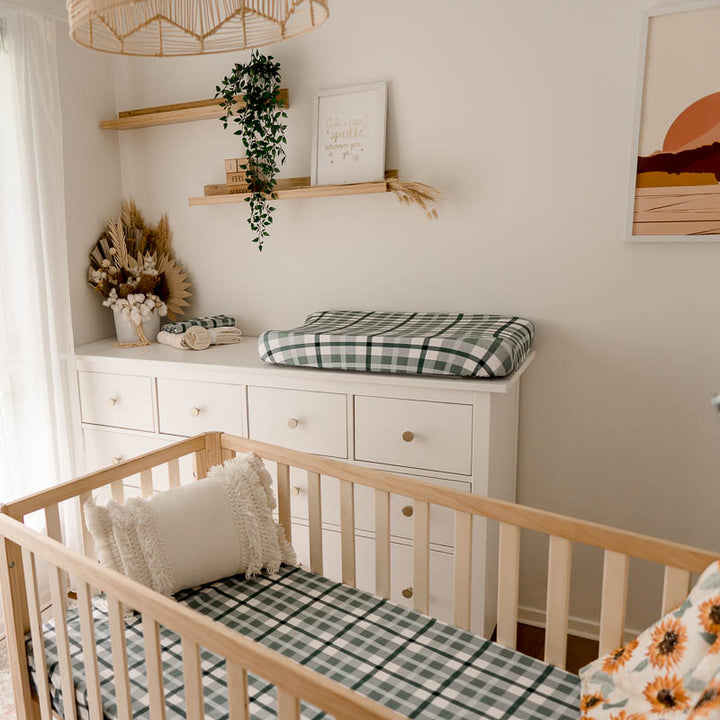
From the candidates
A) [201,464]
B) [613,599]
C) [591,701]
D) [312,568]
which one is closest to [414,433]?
[312,568]

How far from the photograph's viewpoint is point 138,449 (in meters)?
2.40

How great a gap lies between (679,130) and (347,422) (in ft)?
4.10

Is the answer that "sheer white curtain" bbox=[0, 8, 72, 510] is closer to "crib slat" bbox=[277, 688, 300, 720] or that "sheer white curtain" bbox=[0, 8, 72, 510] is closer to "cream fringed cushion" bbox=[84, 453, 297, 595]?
"cream fringed cushion" bbox=[84, 453, 297, 595]

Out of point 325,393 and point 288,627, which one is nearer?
point 288,627

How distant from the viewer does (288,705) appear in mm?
1021

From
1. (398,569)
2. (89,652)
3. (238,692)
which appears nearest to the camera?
(238,692)

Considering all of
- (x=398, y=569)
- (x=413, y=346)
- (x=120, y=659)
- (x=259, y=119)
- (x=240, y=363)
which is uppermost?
(x=259, y=119)

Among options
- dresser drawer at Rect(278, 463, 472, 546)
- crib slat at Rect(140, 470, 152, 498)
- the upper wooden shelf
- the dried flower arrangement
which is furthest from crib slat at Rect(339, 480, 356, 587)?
the upper wooden shelf

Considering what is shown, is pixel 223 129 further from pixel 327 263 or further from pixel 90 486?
pixel 90 486

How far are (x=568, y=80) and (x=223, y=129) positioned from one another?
1239mm

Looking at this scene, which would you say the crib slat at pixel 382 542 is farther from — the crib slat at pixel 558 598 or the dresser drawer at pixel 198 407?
the dresser drawer at pixel 198 407

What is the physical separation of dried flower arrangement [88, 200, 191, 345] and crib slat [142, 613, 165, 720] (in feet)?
5.04

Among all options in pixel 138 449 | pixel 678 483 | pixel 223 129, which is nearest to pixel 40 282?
pixel 138 449

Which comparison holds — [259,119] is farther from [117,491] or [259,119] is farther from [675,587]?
[675,587]
